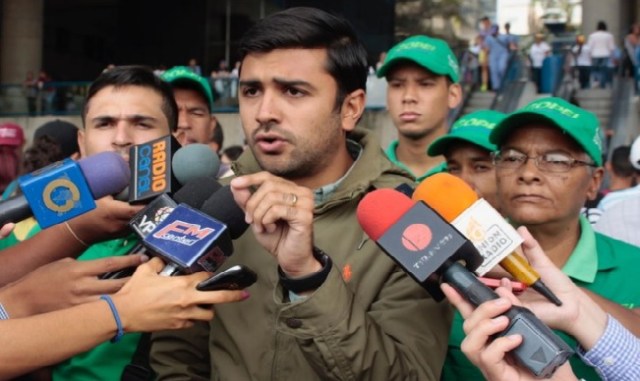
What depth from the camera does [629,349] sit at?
7.06 ft

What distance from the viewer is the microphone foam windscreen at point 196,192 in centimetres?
216

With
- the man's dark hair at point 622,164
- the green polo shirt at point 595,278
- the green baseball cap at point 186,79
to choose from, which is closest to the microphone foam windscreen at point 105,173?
the green polo shirt at point 595,278

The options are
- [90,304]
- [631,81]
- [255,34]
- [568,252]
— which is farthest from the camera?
[631,81]

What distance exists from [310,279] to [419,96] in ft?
9.00

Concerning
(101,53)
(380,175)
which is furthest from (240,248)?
(101,53)

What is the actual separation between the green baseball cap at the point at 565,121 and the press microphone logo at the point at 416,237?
1.15 m

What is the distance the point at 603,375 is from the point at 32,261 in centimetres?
176

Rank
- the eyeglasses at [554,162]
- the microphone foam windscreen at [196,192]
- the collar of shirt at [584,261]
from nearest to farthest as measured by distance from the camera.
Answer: the microphone foam windscreen at [196,192] < the collar of shirt at [584,261] < the eyeglasses at [554,162]

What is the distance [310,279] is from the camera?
195 centimetres

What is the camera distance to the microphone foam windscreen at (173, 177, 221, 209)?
7.10 ft

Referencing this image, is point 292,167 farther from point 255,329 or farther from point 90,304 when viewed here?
point 90,304

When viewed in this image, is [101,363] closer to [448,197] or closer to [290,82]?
[290,82]

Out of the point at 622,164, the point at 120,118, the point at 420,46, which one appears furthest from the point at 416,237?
the point at 622,164

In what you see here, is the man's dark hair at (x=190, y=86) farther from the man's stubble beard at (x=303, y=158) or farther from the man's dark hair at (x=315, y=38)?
the man's stubble beard at (x=303, y=158)
